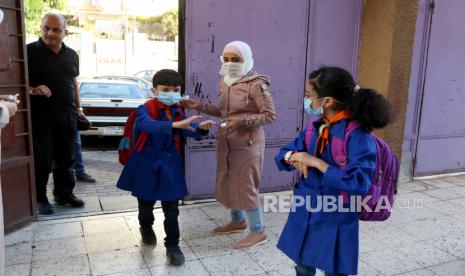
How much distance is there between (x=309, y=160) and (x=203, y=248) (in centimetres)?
176

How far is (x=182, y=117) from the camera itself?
3102mm

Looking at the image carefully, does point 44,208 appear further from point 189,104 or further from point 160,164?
point 189,104

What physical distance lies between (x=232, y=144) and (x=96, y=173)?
3387mm

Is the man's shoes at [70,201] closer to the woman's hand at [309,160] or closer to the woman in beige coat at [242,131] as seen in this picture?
the woman in beige coat at [242,131]

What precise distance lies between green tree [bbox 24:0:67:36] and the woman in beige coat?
28.5 feet

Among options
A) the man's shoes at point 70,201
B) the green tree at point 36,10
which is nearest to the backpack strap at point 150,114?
the man's shoes at point 70,201

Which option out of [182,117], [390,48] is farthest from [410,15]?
[182,117]

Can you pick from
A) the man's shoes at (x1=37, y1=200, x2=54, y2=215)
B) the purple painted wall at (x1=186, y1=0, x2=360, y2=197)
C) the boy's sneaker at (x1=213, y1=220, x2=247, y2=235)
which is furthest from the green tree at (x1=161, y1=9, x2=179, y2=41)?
the boy's sneaker at (x1=213, y1=220, x2=247, y2=235)

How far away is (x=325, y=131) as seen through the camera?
2.09 metres

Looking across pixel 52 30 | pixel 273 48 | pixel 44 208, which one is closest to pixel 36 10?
pixel 52 30

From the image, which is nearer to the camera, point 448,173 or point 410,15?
point 410,15

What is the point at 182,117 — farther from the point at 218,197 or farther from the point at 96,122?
the point at 96,122

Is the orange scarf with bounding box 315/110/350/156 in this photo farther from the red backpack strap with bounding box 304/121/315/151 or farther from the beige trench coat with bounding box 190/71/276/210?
the beige trench coat with bounding box 190/71/276/210

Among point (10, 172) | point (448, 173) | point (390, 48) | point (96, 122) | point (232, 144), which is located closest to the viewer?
point (232, 144)
